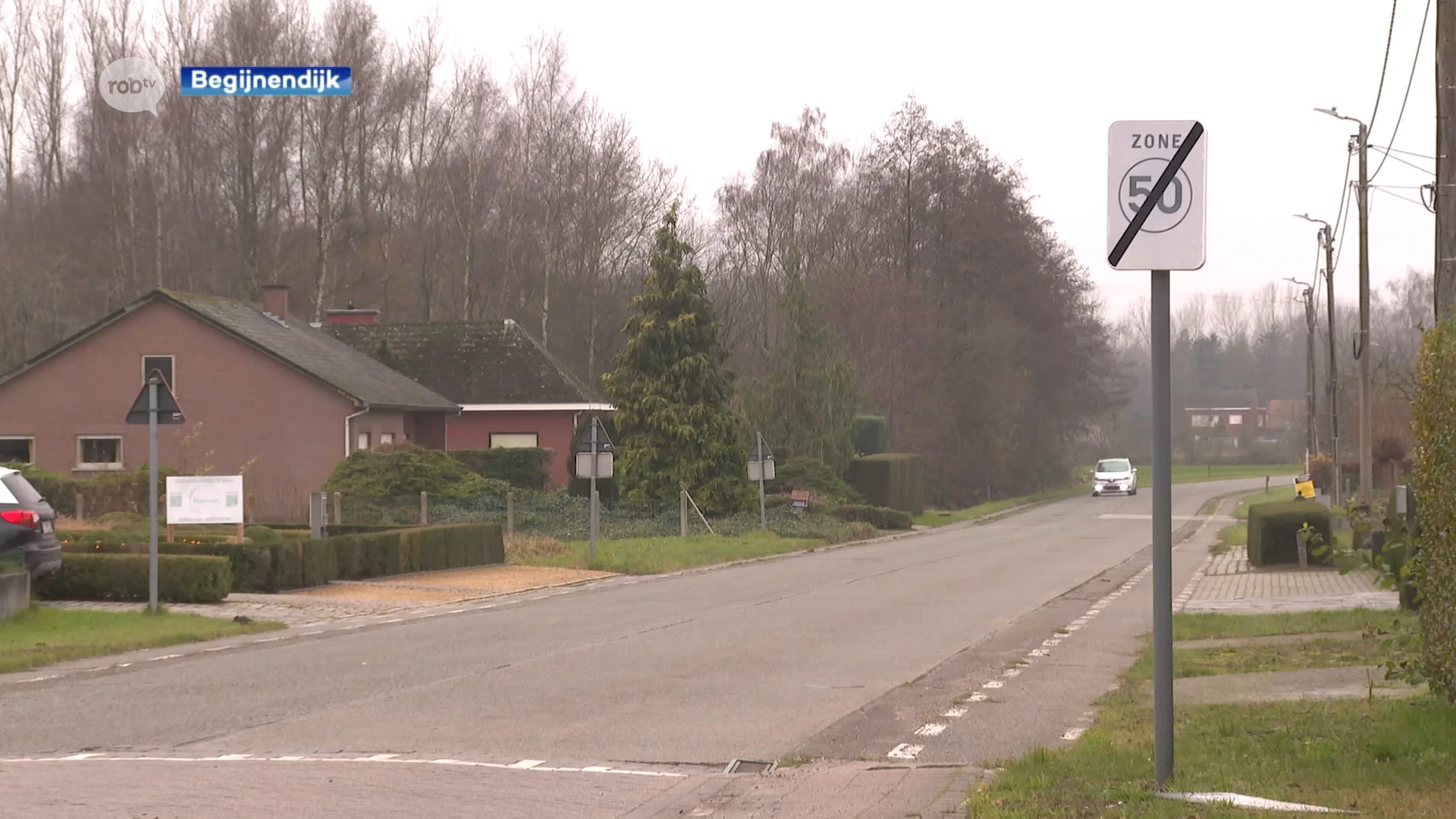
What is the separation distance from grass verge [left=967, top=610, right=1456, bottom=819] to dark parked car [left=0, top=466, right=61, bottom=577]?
41.1 ft

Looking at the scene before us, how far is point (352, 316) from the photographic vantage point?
2136 inches

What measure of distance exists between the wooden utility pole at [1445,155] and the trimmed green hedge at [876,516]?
102 ft

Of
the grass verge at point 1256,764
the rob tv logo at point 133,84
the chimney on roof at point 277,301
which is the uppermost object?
the rob tv logo at point 133,84

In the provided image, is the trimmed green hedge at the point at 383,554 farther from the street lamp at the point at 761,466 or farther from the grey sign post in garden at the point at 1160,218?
the grey sign post in garden at the point at 1160,218

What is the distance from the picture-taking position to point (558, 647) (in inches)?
579

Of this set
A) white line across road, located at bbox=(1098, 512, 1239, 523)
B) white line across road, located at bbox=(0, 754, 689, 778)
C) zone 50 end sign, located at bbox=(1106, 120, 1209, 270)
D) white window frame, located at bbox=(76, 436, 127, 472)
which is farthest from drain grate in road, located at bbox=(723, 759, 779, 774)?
white line across road, located at bbox=(1098, 512, 1239, 523)

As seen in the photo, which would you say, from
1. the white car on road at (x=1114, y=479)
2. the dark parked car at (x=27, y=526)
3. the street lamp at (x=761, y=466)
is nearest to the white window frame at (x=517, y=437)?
the street lamp at (x=761, y=466)

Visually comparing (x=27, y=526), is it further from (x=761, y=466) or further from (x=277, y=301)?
(x=277, y=301)

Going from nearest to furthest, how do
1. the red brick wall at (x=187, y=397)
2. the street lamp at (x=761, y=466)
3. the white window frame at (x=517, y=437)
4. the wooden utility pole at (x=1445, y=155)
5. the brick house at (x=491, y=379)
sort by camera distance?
the wooden utility pole at (x=1445, y=155) → the street lamp at (x=761, y=466) → the red brick wall at (x=187, y=397) → the brick house at (x=491, y=379) → the white window frame at (x=517, y=437)

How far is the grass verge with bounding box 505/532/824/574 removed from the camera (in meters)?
26.9

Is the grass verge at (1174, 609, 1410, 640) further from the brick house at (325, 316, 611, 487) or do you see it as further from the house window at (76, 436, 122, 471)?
the house window at (76, 436, 122, 471)

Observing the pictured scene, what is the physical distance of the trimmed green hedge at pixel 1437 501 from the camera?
26.0ft

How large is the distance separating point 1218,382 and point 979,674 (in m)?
129

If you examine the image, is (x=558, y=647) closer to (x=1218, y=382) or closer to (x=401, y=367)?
(x=401, y=367)
